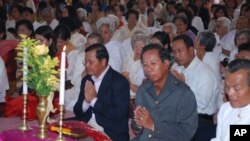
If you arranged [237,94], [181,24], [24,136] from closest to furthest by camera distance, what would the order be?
[237,94], [24,136], [181,24]

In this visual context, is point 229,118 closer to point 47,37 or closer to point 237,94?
point 237,94

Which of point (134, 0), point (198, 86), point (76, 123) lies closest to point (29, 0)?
point (134, 0)

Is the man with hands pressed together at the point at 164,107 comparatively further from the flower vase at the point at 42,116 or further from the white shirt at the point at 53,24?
the white shirt at the point at 53,24

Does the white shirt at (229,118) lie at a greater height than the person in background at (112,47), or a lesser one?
lesser

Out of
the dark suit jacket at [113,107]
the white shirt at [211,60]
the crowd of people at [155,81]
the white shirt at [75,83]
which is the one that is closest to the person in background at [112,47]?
the crowd of people at [155,81]

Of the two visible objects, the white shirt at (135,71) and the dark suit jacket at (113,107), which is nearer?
the dark suit jacket at (113,107)

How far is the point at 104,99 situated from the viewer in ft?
13.9

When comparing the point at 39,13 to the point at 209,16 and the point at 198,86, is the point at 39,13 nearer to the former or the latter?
the point at 209,16

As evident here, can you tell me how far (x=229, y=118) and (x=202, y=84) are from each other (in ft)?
5.43

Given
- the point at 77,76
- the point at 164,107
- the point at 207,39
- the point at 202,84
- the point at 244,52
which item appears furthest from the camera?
the point at 77,76

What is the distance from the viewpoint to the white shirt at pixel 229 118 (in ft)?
10.3

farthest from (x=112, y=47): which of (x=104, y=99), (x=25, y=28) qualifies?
(x=104, y=99)

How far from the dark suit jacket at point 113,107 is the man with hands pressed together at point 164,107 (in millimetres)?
490

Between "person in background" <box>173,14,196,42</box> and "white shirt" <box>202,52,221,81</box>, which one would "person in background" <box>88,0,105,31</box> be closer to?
"person in background" <box>173,14,196,42</box>
